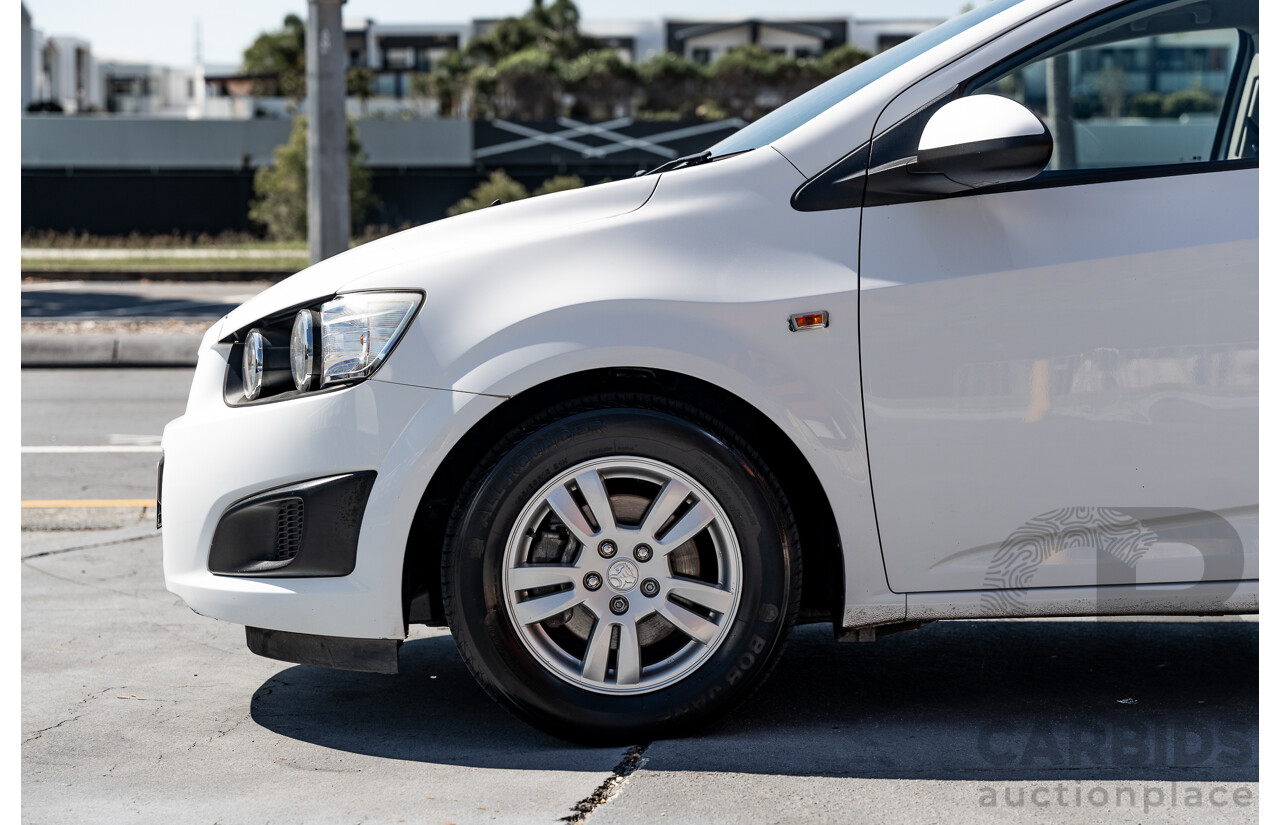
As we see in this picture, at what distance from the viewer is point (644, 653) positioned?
2844 mm

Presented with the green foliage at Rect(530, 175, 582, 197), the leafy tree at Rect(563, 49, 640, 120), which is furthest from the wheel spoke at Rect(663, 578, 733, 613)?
the leafy tree at Rect(563, 49, 640, 120)

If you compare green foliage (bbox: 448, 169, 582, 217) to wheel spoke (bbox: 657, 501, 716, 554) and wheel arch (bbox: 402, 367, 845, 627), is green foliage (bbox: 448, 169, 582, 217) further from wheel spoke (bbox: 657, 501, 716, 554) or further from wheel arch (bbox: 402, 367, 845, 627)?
wheel spoke (bbox: 657, 501, 716, 554)

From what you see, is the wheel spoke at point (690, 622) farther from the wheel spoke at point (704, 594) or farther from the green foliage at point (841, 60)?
the green foliage at point (841, 60)

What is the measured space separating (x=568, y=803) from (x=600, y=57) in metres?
67.8

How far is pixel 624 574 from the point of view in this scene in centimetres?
278

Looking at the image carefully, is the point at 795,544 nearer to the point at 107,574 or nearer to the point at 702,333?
the point at 702,333

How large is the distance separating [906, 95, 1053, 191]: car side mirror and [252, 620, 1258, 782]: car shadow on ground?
1284 mm

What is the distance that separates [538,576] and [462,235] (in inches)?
31.6

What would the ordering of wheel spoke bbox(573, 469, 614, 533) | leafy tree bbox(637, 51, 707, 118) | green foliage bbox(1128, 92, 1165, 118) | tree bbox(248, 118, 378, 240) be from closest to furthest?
wheel spoke bbox(573, 469, 614, 533) → green foliage bbox(1128, 92, 1165, 118) → tree bbox(248, 118, 378, 240) → leafy tree bbox(637, 51, 707, 118)

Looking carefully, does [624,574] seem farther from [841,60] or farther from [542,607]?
[841,60]

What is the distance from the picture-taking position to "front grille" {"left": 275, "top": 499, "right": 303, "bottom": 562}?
278 cm

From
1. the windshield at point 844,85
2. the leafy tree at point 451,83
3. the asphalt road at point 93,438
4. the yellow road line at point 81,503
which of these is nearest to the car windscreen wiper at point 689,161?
the windshield at point 844,85

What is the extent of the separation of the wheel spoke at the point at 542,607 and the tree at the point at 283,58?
5145cm

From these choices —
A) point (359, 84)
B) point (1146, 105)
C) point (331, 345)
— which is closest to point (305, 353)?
point (331, 345)
